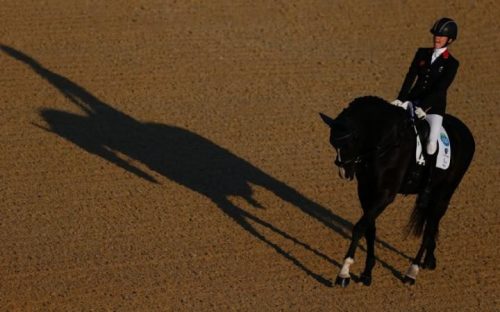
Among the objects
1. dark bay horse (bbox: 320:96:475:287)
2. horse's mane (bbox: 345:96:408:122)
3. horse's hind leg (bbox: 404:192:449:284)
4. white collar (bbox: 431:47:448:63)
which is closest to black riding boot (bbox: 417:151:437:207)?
dark bay horse (bbox: 320:96:475:287)

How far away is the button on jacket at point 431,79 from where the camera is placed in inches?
502

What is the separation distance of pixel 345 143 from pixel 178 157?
460 centimetres

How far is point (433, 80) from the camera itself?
42.1 feet

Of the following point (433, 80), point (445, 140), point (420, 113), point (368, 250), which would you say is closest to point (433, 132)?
point (420, 113)

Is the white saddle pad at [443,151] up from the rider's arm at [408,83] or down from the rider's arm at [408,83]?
down

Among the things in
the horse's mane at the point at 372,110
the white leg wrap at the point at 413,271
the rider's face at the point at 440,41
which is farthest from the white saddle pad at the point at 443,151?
the white leg wrap at the point at 413,271

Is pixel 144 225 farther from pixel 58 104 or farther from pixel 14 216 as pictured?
pixel 58 104

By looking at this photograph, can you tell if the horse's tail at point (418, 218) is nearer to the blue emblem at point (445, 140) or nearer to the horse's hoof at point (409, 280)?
the horse's hoof at point (409, 280)

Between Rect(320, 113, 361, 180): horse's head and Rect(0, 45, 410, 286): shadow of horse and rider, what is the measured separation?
191cm

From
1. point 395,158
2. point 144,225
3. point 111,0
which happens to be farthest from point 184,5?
point 395,158

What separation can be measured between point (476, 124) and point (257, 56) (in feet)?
12.4

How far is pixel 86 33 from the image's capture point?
61.0 feet

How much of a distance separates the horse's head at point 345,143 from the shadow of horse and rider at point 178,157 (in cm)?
191

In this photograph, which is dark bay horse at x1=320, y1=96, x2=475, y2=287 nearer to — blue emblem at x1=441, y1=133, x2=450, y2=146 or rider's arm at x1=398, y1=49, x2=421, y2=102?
blue emblem at x1=441, y1=133, x2=450, y2=146
